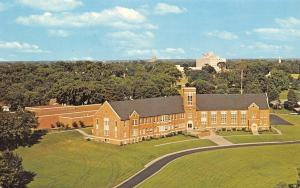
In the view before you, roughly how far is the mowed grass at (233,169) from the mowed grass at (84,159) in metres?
6.60

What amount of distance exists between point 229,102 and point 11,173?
56.6 metres

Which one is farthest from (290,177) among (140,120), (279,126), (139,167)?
(279,126)

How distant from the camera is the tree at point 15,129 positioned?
284 ft

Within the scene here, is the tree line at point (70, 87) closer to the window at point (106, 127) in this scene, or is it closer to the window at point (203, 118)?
the window at point (203, 118)

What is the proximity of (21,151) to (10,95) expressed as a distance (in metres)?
45.1

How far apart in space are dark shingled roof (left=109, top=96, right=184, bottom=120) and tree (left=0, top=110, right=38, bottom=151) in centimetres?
1635

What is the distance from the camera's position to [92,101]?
12812cm

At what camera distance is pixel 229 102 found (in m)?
110

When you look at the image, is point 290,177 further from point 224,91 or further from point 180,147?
point 224,91

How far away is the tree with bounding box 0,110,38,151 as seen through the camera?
86.5 metres

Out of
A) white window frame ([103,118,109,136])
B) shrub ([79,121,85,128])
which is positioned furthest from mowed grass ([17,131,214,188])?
shrub ([79,121,85,128])

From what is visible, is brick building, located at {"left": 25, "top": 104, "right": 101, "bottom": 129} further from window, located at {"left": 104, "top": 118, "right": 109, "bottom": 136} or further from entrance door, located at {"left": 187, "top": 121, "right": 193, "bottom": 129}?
entrance door, located at {"left": 187, "top": 121, "right": 193, "bottom": 129}

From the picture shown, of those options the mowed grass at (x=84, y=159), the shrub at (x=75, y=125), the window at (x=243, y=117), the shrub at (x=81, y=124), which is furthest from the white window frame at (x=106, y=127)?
the window at (x=243, y=117)

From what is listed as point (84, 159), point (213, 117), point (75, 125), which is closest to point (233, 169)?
point (84, 159)
